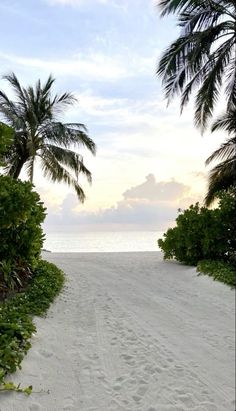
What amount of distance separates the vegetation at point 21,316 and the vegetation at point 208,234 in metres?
4.08

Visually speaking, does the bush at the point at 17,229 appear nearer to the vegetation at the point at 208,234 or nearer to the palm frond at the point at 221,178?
the vegetation at the point at 208,234

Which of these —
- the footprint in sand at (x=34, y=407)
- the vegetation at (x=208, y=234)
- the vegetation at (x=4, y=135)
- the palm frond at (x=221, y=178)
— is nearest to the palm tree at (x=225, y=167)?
the palm frond at (x=221, y=178)

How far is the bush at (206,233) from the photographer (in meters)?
10.6

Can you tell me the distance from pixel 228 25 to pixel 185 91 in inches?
82.6

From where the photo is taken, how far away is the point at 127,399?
3.67m

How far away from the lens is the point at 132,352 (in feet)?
15.8

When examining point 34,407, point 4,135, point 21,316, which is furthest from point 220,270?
point 34,407

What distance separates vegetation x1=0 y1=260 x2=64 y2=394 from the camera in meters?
3.92

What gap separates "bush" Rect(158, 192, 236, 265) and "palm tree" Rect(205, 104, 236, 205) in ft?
9.98

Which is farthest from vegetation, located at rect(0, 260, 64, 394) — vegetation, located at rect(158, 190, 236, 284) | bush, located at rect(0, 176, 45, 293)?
vegetation, located at rect(158, 190, 236, 284)

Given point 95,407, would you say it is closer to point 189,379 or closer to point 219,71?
point 189,379

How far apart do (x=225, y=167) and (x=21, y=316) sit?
11.2 m

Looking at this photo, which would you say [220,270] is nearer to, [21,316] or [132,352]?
[132,352]

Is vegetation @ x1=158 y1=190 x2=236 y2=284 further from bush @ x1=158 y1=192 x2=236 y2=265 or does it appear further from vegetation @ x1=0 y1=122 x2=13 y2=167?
vegetation @ x1=0 y1=122 x2=13 y2=167
